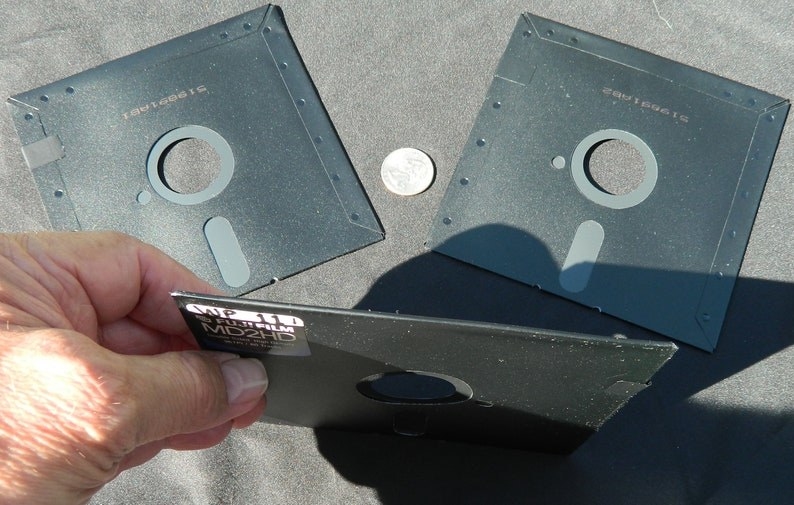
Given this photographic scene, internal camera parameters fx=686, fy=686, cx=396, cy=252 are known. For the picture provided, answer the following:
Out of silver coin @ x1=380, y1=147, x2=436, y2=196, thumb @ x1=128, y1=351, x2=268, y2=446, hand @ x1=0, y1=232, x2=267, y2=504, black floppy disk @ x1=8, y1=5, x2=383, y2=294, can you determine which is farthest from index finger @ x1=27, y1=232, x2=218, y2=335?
silver coin @ x1=380, y1=147, x2=436, y2=196

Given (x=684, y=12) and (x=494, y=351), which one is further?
(x=684, y=12)

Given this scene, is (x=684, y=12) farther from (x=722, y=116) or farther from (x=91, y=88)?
(x=91, y=88)

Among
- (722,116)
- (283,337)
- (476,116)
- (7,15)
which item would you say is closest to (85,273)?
(283,337)

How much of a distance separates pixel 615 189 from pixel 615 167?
4 cm

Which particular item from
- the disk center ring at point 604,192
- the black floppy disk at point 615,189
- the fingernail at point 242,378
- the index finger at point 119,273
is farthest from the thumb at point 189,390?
the disk center ring at point 604,192

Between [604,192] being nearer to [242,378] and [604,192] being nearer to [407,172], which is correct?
[407,172]

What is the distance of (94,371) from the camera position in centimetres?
54

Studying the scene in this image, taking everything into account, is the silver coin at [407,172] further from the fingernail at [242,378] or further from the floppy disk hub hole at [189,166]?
the fingernail at [242,378]

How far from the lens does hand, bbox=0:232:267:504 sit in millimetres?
536

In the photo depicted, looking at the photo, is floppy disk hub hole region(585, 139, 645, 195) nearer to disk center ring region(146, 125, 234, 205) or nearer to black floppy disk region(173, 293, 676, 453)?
black floppy disk region(173, 293, 676, 453)

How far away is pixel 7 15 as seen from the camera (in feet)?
3.91

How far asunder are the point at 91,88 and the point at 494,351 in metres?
0.82

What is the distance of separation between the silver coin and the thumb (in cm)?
42

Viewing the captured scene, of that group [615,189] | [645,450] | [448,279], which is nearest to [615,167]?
[615,189]
